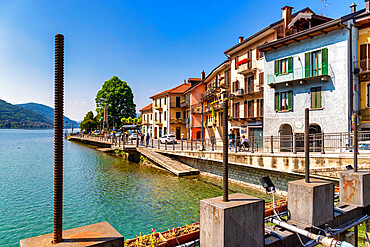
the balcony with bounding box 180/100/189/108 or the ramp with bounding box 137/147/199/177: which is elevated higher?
the balcony with bounding box 180/100/189/108

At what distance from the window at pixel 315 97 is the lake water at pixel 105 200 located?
31.5 feet

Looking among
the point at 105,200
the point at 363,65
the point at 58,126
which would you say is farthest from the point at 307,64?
the point at 58,126

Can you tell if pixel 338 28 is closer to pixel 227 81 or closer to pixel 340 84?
pixel 340 84

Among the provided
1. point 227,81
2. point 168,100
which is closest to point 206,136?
point 227,81

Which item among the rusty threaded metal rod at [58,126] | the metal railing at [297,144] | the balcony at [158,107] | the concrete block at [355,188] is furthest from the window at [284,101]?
the balcony at [158,107]

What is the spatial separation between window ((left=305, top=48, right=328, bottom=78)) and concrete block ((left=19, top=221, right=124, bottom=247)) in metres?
20.8

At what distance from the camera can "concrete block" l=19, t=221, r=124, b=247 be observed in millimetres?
2551

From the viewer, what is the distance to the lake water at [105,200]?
10.7 m

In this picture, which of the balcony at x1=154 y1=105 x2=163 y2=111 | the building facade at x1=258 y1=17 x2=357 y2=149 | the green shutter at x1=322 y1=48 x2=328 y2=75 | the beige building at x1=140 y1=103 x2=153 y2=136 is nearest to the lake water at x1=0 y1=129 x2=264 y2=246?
the building facade at x1=258 y1=17 x2=357 y2=149

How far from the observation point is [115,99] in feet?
208

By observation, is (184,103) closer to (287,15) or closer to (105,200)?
(287,15)

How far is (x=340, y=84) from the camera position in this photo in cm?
1841

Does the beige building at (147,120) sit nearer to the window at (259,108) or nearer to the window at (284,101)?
the window at (259,108)

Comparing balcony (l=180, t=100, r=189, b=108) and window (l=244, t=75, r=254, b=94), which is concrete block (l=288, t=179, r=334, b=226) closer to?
window (l=244, t=75, r=254, b=94)
